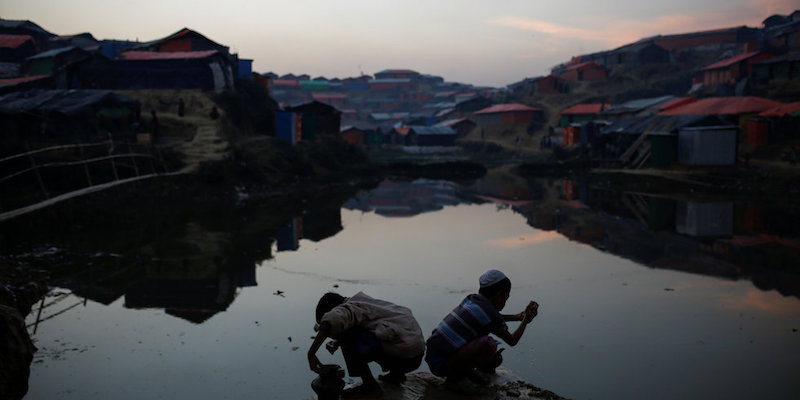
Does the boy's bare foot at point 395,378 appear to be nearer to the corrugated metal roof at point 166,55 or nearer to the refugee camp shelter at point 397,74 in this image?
the corrugated metal roof at point 166,55

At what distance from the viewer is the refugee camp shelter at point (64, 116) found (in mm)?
20859

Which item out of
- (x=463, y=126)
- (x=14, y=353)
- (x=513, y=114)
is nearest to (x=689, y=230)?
(x=14, y=353)

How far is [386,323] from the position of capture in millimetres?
4402

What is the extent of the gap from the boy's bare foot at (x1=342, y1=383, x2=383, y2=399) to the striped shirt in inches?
23.0

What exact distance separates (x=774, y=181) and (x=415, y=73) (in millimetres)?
72789

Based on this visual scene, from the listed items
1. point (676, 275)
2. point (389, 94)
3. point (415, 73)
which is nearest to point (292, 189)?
point (676, 275)

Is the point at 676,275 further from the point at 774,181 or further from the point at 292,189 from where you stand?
the point at 292,189

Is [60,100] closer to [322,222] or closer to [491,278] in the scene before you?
[322,222]

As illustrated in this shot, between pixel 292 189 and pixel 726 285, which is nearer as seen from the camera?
pixel 726 285

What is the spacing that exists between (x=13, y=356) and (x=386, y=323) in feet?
13.0

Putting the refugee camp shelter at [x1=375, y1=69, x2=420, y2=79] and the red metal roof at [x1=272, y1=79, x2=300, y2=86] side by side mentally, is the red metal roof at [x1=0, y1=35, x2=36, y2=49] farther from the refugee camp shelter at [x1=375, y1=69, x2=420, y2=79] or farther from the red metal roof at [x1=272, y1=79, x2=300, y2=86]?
the refugee camp shelter at [x1=375, y1=69, x2=420, y2=79]

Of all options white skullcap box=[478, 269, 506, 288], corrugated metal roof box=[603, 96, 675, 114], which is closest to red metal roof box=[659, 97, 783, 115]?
corrugated metal roof box=[603, 96, 675, 114]

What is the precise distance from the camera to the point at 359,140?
5812cm

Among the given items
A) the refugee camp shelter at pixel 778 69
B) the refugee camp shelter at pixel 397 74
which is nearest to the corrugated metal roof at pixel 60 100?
the refugee camp shelter at pixel 778 69
